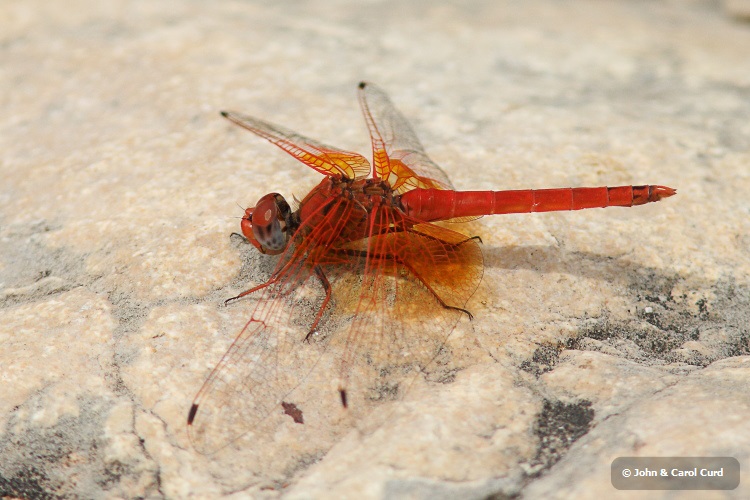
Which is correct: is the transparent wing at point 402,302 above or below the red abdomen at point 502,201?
below

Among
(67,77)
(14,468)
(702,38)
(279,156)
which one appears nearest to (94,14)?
(67,77)

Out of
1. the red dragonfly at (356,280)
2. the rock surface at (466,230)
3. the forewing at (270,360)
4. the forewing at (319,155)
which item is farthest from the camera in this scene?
the forewing at (319,155)

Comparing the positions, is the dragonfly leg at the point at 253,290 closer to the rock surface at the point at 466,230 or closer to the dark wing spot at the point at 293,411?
the rock surface at the point at 466,230

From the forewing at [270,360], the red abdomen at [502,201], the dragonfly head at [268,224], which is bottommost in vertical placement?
the forewing at [270,360]

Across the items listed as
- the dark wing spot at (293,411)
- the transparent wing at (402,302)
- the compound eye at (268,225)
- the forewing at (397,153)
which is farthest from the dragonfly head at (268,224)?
the dark wing spot at (293,411)

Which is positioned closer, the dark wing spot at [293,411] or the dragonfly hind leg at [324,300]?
the dark wing spot at [293,411]

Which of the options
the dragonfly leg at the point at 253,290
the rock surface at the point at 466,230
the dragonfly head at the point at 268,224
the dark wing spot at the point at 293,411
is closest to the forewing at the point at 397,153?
the rock surface at the point at 466,230

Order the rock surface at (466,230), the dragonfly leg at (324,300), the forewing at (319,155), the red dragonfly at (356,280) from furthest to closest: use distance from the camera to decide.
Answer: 1. the forewing at (319,155)
2. the dragonfly leg at (324,300)
3. the red dragonfly at (356,280)
4. the rock surface at (466,230)

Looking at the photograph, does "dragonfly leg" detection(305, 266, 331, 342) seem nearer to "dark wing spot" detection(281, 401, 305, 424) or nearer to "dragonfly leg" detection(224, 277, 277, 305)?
"dragonfly leg" detection(224, 277, 277, 305)
